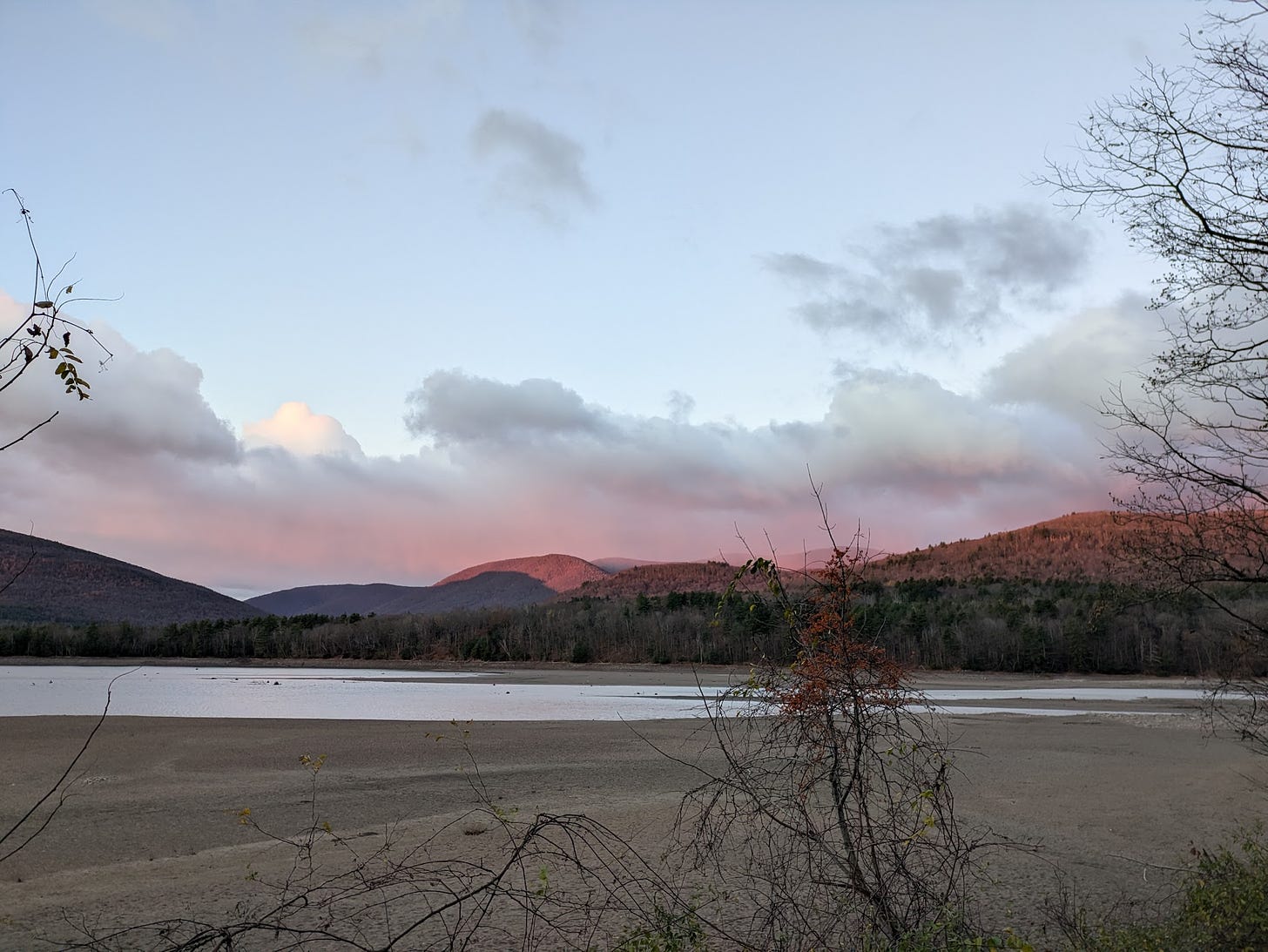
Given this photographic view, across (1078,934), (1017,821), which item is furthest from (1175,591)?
(1017,821)

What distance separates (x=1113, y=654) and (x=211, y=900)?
97482mm

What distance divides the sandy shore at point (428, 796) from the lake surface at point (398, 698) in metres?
3.94

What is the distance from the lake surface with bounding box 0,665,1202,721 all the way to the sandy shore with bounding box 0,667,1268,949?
3.94 m

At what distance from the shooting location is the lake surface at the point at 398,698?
4019 cm

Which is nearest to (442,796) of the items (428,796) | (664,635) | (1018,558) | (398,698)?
(428,796)

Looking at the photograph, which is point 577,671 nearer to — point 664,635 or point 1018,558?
Result: point 664,635

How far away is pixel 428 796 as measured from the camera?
57.3ft

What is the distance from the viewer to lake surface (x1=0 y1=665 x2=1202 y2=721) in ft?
132

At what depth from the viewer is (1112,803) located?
1683 centimetres

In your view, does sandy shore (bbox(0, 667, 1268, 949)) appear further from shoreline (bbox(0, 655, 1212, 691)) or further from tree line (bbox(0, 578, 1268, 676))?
tree line (bbox(0, 578, 1268, 676))

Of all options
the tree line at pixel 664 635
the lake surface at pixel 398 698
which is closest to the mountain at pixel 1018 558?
the tree line at pixel 664 635

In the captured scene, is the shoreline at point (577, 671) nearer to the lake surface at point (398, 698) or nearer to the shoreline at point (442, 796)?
the lake surface at point (398, 698)

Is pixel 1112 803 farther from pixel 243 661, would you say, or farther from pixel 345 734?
pixel 243 661

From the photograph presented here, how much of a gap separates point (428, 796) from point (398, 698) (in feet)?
126
